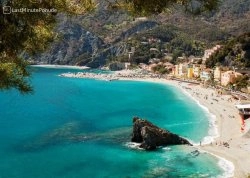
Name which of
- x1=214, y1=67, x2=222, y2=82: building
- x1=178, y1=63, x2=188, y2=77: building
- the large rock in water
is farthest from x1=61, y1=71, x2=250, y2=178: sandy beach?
x1=178, y1=63, x2=188, y2=77: building

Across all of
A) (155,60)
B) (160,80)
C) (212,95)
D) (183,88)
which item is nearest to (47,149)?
(212,95)

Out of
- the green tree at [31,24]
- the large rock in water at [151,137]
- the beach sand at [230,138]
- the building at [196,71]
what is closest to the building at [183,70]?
the building at [196,71]

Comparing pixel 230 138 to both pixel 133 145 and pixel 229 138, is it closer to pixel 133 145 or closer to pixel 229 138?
pixel 229 138

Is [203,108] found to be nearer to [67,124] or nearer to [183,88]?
[67,124]

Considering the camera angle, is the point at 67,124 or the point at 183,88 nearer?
the point at 67,124

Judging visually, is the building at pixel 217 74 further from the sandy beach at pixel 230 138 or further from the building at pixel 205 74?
the sandy beach at pixel 230 138

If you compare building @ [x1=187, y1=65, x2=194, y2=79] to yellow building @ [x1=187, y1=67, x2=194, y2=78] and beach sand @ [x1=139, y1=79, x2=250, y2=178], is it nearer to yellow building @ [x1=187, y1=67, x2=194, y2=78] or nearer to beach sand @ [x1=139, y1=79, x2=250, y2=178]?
yellow building @ [x1=187, y1=67, x2=194, y2=78]
